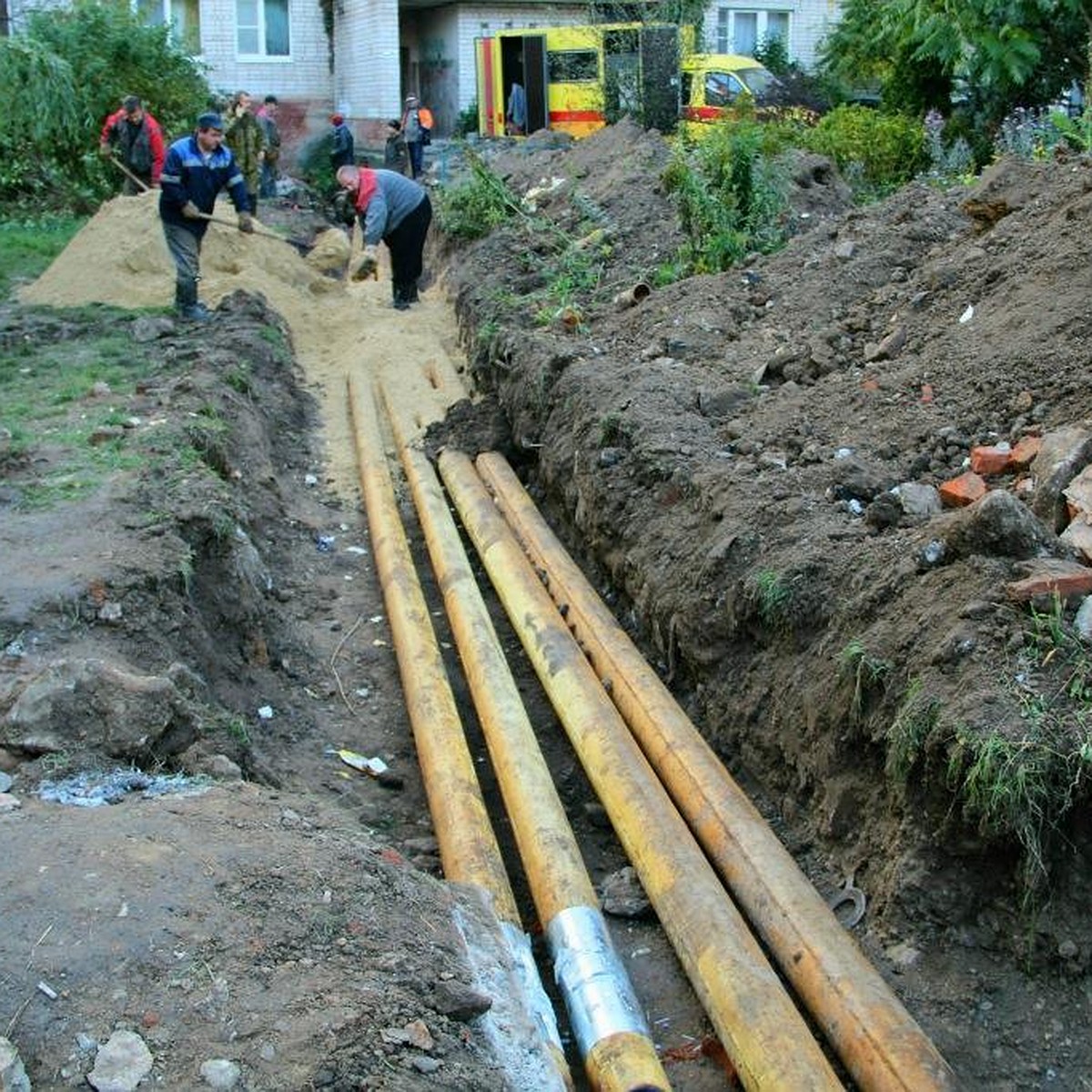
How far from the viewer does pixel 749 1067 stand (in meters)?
3.51

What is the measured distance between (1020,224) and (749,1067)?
5603 mm

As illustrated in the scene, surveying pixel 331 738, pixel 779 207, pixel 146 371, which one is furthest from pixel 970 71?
pixel 331 738

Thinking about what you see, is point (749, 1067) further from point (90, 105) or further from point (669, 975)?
→ point (90, 105)

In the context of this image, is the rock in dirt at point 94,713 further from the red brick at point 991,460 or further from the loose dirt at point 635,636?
the red brick at point 991,460

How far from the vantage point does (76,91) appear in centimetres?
1769

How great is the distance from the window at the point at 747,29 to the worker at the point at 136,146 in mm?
16276

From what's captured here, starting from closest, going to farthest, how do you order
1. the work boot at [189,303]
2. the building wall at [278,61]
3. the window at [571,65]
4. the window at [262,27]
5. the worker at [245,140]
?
1. the work boot at [189,303]
2. the worker at [245,140]
3. the window at [571,65]
4. the building wall at [278,61]
5. the window at [262,27]

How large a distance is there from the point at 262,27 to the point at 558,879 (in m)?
25.8

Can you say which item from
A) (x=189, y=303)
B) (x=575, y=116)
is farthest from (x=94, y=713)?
(x=575, y=116)

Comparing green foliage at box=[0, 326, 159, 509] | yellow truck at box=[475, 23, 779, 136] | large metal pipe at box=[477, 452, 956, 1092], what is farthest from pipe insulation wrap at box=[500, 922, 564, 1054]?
yellow truck at box=[475, 23, 779, 136]

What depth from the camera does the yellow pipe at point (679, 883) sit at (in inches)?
138

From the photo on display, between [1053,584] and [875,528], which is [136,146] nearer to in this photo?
[875,528]

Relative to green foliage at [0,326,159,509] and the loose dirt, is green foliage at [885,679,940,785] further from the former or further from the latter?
green foliage at [0,326,159,509]

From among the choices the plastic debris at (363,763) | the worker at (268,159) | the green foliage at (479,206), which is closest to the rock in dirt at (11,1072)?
the plastic debris at (363,763)
